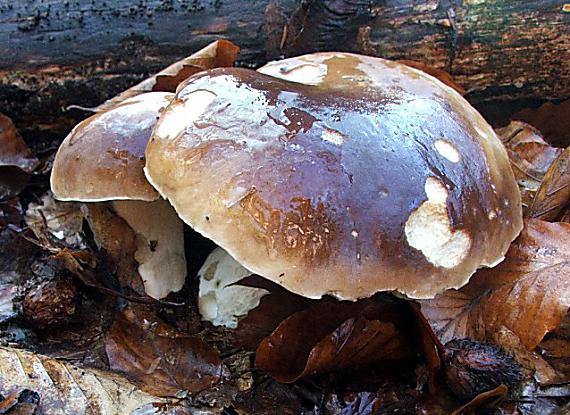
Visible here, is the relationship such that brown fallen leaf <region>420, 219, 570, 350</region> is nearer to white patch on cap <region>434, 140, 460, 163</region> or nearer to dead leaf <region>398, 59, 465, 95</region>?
white patch on cap <region>434, 140, 460, 163</region>

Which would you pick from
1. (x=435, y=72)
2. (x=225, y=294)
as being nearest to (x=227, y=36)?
(x=435, y=72)

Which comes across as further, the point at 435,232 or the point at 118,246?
the point at 118,246

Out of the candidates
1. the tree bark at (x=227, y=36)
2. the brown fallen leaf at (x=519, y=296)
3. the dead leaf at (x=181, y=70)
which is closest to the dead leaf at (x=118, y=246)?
the dead leaf at (x=181, y=70)

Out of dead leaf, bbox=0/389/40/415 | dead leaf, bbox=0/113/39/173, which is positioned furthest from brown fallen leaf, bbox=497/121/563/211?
dead leaf, bbox=0/113/39/173

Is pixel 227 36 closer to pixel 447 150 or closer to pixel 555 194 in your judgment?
pixel 447 150

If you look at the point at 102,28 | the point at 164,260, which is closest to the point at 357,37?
the point at 102,28

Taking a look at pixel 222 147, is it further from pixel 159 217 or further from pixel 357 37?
pixel 357 37

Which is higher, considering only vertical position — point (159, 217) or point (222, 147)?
point (222, 147)
